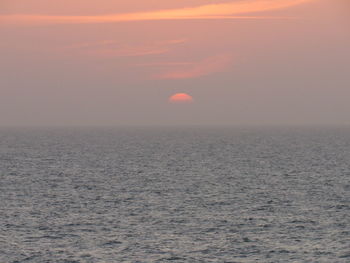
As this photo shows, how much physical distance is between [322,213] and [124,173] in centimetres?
4776

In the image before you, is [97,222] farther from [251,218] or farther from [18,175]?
[18,175]

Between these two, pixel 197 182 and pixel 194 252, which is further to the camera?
pixel 197 182

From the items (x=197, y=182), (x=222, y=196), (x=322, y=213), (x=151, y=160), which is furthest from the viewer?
(x=151, y=160)

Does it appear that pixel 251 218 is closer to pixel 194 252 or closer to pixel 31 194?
pixel 194 252

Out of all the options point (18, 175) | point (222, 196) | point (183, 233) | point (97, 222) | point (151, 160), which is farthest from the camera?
point (151, 160)

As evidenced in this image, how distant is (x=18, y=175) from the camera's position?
95.3 meters

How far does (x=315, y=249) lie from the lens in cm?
4544

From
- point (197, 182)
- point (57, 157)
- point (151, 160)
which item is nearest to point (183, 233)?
point (197, 182)

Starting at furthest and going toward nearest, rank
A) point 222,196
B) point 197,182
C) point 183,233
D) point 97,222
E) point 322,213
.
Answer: point 197,182, point 222,196, point 322,213, point 97,222, point 183,233

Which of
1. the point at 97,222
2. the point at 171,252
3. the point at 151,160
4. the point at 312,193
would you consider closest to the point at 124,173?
the point at 151,160

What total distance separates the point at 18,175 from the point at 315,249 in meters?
62.4

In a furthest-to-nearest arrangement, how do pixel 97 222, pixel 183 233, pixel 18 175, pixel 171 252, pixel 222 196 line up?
pixel 18 175 < pixel 222 196 < pixel 97 222 < pixel 183 233 < pixel 171 252

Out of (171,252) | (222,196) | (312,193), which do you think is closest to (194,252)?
(171,252)

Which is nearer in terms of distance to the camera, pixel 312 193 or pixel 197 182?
pixel 312 193
